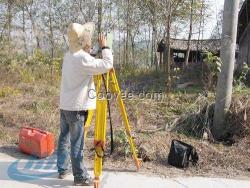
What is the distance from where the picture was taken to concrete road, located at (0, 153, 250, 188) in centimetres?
422

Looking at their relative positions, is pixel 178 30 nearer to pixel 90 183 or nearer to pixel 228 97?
pixel 228 97

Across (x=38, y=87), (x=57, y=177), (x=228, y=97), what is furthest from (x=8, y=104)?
(x=228, y=97)

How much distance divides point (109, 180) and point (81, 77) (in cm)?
129

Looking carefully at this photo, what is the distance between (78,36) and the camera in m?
3.83

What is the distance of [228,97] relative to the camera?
18.5 ft

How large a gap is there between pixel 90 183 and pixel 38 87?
20.1 ft

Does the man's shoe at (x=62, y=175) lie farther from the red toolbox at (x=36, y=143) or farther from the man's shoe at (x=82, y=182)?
the red toolbox at (x=36, y=143)

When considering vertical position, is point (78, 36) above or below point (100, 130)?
above

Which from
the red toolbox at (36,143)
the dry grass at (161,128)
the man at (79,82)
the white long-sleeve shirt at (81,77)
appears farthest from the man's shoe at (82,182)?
the red toolbox at (36,143)

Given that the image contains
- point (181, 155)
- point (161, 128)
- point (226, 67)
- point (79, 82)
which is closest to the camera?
point (79, 82)

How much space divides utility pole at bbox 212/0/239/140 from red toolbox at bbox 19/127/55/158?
2520 mm

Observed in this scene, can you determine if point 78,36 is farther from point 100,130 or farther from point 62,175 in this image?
point 62,175

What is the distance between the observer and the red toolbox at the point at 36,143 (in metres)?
5.03

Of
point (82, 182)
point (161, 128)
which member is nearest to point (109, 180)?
point (82, 182)
